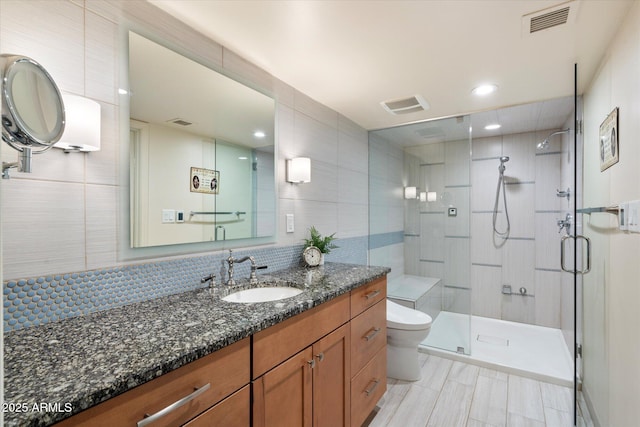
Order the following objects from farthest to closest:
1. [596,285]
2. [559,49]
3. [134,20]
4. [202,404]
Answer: [596,285] < [559,49] < [134,20] < [202,404]

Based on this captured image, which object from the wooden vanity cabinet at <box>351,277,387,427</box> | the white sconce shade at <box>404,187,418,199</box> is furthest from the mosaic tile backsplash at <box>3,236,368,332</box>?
the white sconce shade at <box>404,187,418,199</box>

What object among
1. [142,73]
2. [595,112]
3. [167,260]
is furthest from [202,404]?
[595,112]

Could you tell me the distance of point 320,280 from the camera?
1.76m

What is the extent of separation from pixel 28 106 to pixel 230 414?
1050 mm

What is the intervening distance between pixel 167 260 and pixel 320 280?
79 centimetres

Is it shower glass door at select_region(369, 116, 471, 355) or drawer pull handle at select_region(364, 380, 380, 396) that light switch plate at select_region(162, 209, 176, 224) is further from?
shower glass door at select_region(369, 116, 471, 355)

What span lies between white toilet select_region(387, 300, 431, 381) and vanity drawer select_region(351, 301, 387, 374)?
0.33 metres

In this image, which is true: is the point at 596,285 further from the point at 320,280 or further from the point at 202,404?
the point at 202,404

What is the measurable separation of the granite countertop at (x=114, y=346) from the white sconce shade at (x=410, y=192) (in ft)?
6.57

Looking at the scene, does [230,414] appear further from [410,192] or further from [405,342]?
[410,192]

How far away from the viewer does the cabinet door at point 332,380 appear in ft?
4.69

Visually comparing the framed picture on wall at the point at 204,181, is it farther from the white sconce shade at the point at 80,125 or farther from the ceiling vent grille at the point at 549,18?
the ceiling vent grille at the point at 549,18

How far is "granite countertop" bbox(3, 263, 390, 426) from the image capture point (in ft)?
2.13

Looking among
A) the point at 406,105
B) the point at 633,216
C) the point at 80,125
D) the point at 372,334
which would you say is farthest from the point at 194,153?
the point at 633,216
